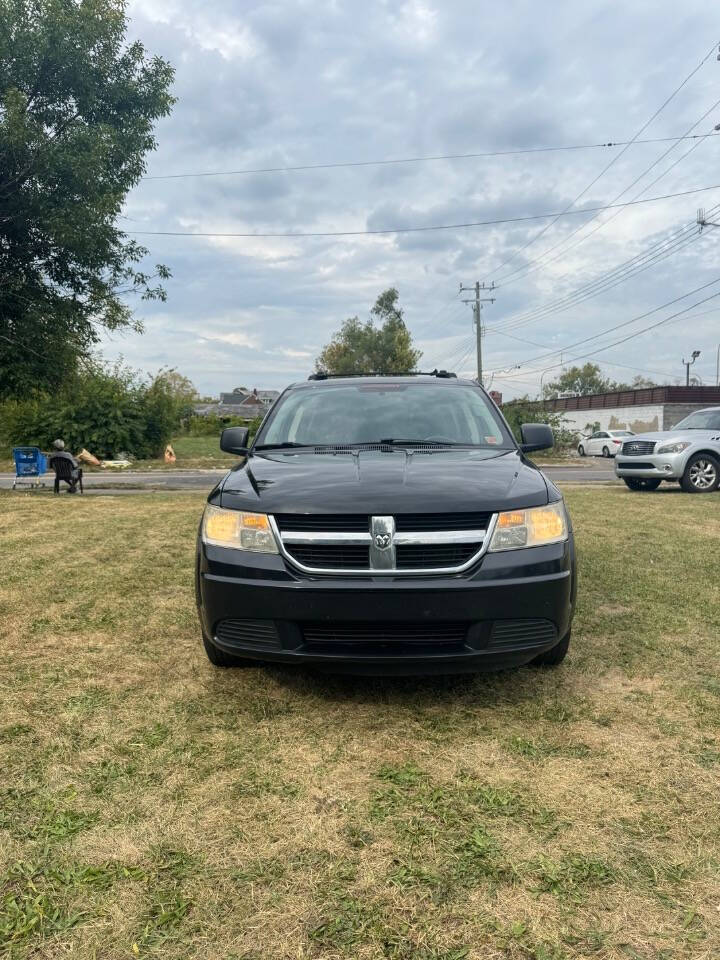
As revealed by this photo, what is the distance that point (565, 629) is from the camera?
113 inches

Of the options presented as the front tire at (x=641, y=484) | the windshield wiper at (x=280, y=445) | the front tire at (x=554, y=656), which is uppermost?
the windshield wiper at (x=280, y=445)

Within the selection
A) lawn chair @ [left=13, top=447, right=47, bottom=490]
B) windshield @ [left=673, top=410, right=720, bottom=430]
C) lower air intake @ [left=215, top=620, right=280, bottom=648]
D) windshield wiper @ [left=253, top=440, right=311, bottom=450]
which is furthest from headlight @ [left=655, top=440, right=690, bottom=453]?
lawn chair @ [left=13, top=447, right=47, bottom=490]

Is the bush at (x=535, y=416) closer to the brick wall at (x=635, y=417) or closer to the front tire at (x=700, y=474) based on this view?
the brick wall at (x=635, y=417)

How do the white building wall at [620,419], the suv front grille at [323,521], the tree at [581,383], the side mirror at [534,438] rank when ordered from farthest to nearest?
the tree at [581,383] < the white building wall at [620,419] < the side mirror at [534,438] < the suv front grille at [323,521]

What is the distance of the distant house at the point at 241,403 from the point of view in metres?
106

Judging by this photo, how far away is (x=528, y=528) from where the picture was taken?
279 centimetres

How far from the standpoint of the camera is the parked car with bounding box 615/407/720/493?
1207 centimetres

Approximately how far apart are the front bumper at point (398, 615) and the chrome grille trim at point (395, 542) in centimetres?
3

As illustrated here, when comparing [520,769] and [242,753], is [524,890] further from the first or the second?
[242,753]

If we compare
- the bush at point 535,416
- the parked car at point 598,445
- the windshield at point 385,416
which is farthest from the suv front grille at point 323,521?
the parked car at point 598,445

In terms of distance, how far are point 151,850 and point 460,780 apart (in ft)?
3.42

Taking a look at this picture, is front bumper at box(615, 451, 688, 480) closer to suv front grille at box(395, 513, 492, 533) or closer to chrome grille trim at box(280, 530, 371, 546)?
suv front grille at box(395, 513, 492, 533)

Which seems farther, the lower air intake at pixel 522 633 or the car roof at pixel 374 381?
the car roof at pixel 374 381

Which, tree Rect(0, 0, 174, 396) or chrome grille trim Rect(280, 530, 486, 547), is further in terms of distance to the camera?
tree Rect(0, 0, 174, 396)
